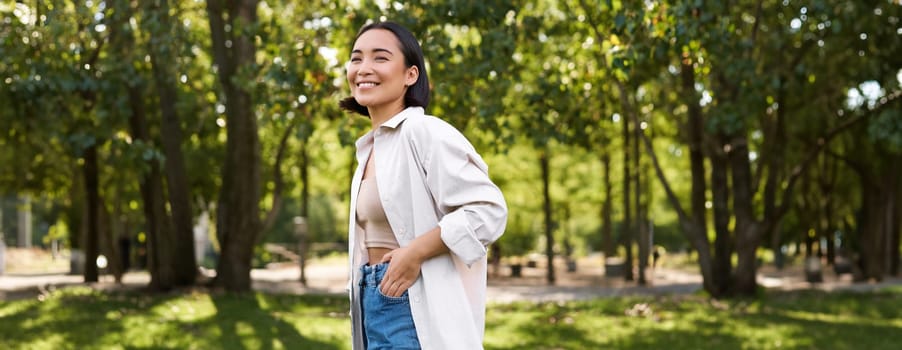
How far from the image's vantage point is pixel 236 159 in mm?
17859

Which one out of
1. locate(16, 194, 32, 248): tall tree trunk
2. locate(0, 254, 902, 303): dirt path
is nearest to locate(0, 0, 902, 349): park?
locate(0, 254, 902, 303): dirt path

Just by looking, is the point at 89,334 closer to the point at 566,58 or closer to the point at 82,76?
the point at 82,76

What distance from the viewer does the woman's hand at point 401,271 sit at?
285cm

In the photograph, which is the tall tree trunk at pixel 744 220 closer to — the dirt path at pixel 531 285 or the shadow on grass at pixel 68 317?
the dirt path at pixel 531 285

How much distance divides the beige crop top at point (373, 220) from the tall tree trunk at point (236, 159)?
1427cm

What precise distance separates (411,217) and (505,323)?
10.6m

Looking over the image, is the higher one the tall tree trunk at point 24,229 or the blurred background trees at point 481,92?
the blurred background trees at point 481,92

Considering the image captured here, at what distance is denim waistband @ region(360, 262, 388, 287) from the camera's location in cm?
297

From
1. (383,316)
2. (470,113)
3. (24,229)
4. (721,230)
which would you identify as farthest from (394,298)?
(24,229)

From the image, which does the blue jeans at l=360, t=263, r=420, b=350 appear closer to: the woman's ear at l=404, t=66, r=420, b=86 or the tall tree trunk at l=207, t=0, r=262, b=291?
the woman's ear at l=404, t=66, r=420, b=86

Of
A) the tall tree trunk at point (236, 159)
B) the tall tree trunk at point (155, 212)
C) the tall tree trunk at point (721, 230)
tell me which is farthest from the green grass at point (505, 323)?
the tall tree trunk at point (236, 159)

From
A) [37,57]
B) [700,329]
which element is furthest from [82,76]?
[700,329]

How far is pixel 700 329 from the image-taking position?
41.4 ft

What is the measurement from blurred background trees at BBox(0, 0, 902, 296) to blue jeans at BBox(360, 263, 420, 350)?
689 cm
